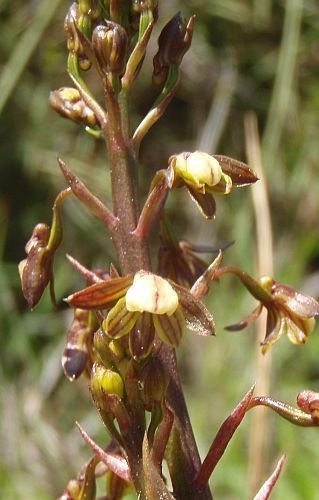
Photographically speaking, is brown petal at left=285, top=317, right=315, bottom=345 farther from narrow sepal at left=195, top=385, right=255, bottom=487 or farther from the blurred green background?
the blurred green background

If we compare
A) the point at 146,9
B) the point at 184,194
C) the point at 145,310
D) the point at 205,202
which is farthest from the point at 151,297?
the point at 184,194

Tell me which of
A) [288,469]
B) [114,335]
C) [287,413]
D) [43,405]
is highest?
[114,335]

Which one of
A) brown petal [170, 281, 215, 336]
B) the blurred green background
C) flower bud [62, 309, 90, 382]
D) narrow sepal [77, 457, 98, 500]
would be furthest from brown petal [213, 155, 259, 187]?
the blurred green background

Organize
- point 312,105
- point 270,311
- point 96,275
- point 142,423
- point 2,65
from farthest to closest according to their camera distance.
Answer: point 312,105 < point 2,65 < point 270,311 < point 96,275 < point 142,423

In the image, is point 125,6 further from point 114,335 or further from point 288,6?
point 288,6

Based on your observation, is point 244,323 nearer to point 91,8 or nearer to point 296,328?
point 296,328

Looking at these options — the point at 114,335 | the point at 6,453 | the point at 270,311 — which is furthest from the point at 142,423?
the point at 6,453
